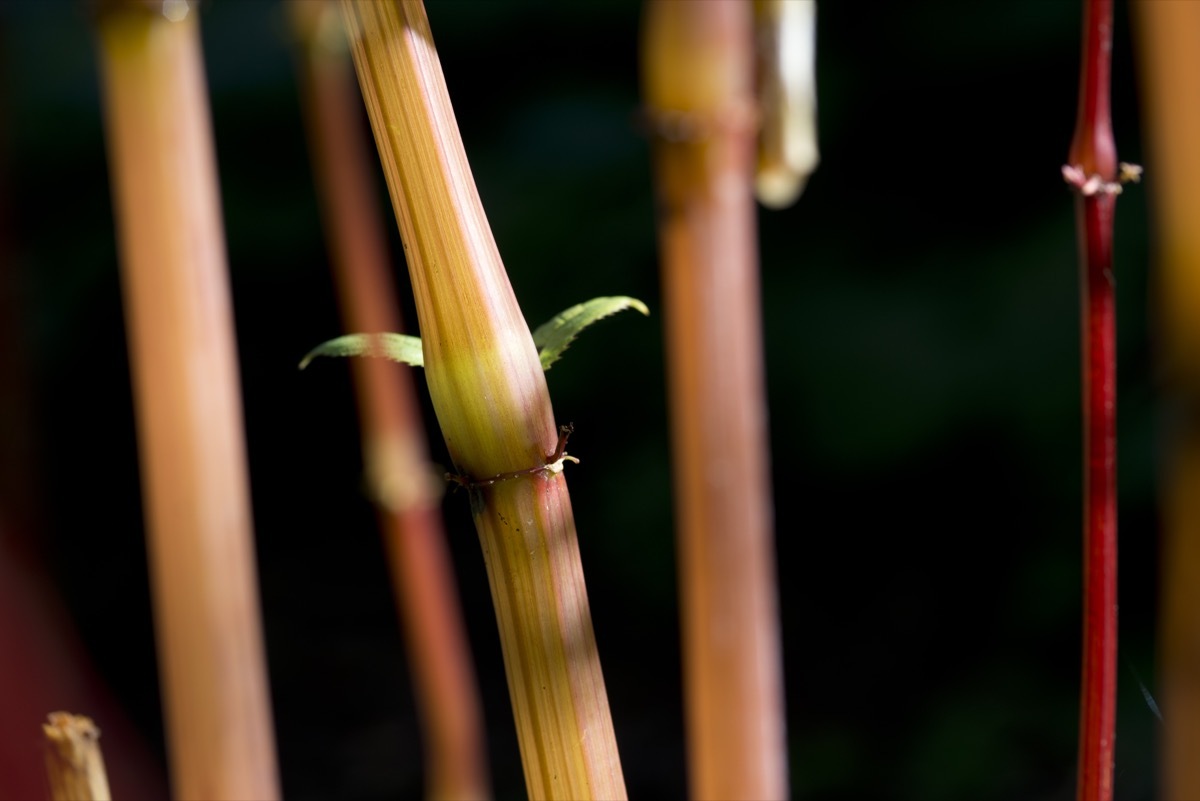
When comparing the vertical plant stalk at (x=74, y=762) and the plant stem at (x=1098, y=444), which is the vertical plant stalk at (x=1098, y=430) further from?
the vertical plant stalk at (x=74, y=762)

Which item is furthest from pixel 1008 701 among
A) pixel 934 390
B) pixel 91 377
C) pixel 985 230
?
pixel 91 377

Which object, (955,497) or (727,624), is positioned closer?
(727,624)

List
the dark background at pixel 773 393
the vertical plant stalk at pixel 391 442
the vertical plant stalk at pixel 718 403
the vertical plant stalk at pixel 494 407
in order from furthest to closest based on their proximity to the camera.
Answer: the dark background at pixel 773 393
the vertical plant stalk at pixel 391 442
the vertical plant stalk at pixel 718 403
the vertical plant stalk at pixel 494 407

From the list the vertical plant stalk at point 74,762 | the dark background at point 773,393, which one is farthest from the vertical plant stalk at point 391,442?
the vertical plant stalk at point 74,762

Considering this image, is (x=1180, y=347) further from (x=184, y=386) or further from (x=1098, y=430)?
(x=184, y=386)

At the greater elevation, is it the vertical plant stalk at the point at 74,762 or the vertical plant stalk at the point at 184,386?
the vertical plant stalk at the point at 184,386

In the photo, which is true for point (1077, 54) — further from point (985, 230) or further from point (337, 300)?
point (337, 300)

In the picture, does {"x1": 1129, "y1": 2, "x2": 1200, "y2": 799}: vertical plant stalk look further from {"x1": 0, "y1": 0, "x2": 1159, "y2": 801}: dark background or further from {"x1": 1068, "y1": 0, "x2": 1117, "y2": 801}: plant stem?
{"x1": 0, "y1": 0, "x2": 1159, "y2": 801}: dark background
